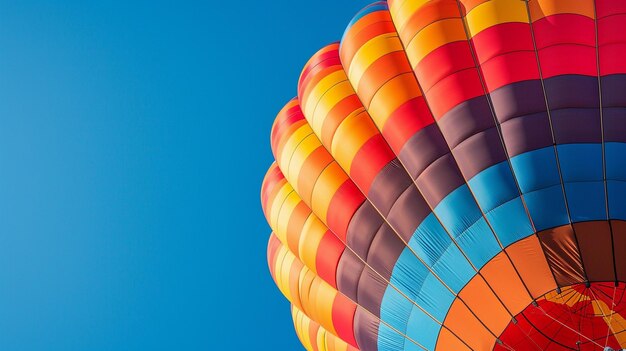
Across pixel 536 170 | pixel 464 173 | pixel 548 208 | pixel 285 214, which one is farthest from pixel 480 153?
pixel 285 214

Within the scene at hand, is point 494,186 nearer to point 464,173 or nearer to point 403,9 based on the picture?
point 464,173

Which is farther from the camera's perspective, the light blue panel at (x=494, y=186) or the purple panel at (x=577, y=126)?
the light blue panel at (x=494, y=186)

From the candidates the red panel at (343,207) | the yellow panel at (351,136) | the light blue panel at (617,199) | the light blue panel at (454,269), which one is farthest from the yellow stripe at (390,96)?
the light blue panel at (617,199)

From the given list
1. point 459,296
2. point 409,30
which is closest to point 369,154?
point 409,30

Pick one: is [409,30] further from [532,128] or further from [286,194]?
[286,194]

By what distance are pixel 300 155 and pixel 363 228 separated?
5.37 feet

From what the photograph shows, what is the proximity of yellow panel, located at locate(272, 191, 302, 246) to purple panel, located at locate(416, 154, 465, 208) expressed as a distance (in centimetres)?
258

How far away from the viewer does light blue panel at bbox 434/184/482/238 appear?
8398mm

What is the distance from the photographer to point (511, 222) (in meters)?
8.12

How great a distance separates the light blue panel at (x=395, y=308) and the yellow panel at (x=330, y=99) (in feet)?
7.70

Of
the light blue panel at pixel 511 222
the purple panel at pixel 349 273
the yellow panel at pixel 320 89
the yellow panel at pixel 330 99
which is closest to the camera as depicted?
the light blue panel at pixel 511 222

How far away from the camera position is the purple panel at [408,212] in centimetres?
885

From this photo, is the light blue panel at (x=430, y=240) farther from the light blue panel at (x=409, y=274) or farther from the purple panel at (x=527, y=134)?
the purple panel at (x=527, y=134)

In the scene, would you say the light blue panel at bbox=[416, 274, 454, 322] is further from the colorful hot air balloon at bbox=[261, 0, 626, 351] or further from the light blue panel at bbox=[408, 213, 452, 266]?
the light blue panel at bbox=[408, 213, 452, 266]
